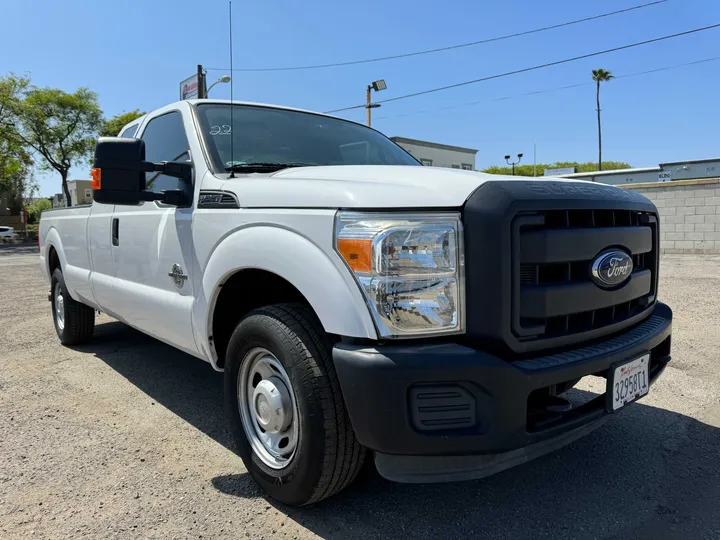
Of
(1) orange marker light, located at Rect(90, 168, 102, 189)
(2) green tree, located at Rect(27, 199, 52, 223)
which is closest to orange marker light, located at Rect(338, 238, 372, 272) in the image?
(1) orange marker light, located at Rect(90, 168, 102, 189)

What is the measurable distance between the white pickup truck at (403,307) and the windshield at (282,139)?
0.12 metres

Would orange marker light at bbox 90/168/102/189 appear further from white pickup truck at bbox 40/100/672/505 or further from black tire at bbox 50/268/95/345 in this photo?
black tire at bbox 50/268/95/345

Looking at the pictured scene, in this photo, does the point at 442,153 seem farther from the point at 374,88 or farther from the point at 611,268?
the point at 611,268

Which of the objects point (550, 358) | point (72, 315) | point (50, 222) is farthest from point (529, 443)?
point (50, 222)

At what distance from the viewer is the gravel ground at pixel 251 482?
2197mm

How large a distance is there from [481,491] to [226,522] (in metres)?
1.18

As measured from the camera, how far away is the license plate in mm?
2139

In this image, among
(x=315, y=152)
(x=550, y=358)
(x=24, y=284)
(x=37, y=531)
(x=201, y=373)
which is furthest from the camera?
(x=24, y=284)

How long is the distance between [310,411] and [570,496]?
134 centimetres

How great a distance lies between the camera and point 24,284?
36.4 ft

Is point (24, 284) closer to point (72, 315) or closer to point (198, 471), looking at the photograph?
point (72, 315)

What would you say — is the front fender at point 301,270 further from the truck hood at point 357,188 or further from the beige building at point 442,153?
the beige building at point 442,153

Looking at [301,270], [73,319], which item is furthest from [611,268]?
[73,319]

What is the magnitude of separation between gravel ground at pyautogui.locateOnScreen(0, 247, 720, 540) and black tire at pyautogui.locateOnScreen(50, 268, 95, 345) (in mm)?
989
